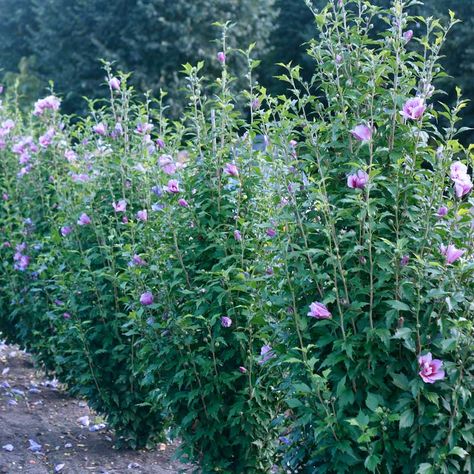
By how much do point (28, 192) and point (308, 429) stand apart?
3461 mm

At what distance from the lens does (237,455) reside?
346 cm

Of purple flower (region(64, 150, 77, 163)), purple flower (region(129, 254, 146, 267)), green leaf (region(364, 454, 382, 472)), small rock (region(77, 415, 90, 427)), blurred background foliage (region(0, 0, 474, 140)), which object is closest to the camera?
green leaf (region(364, 454, 382, 472))

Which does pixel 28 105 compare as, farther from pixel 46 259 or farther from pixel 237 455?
pixel 237 455

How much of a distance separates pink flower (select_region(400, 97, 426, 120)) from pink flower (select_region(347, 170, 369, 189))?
0.73ft

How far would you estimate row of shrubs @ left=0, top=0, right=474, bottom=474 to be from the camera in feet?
7.93

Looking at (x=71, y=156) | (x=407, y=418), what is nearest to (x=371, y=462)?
(x=407, y=418)

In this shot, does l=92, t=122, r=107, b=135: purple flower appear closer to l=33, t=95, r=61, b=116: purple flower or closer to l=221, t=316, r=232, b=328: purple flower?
l=33, t=95, r=61, b=116: purple flower

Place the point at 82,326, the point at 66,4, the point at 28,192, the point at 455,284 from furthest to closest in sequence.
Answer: the point at 66,4 → the point at 28,192 → the point at 82,326 → the point at 455,284

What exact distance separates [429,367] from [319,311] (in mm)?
349

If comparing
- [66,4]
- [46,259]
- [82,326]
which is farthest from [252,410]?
[66,4]

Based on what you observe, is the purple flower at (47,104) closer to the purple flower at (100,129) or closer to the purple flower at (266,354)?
the purple flower at (100,129)

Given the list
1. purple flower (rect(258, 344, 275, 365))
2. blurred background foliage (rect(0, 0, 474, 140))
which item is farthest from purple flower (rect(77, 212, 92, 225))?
blurred background foliage (rect(0, 0, 474, 140))

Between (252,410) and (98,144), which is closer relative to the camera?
(252,410)

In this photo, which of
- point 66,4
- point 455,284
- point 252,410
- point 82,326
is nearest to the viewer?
point 455,284
